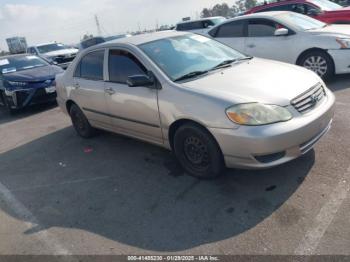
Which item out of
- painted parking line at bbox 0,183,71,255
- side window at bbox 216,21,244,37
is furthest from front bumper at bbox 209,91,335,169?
side window at bbox 216,21,244,37

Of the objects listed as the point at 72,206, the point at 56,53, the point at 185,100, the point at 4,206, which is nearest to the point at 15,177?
the point at 4,206

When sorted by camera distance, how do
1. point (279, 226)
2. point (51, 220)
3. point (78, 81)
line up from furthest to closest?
point (78, 81), point (51, 220), point (279, 226)

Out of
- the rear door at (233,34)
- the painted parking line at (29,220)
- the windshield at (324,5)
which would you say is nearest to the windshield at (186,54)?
the painted parking line at (29,220)

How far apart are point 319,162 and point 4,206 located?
12.3 ft

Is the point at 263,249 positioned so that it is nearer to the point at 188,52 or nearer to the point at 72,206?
the point at 72,206

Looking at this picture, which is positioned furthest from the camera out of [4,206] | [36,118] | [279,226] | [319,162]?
[36,118]

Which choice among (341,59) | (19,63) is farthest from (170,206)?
(19,63)

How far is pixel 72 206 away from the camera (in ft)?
12.4

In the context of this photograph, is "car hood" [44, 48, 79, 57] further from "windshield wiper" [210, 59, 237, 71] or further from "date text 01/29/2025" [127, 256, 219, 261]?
"date text 01/29/2025" [127, 256, 219, 261]

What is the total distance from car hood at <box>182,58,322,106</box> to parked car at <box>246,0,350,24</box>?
6.49 m

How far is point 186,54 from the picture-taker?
4.33 m

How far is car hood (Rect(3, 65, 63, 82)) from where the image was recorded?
8.66 m

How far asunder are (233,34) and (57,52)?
1060 cm

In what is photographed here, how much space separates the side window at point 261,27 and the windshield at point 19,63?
19.9ft
